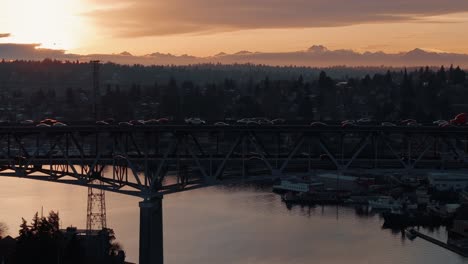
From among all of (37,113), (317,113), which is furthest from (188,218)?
(37,113)

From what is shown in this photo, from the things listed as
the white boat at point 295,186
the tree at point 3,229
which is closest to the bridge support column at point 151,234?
the tree at point 3,229

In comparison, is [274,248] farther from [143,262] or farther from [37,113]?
[37,113]

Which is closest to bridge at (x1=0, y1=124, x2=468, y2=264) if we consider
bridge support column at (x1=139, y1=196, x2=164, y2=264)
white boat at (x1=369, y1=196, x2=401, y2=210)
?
bridge support column at (x1=139, y1=196, x2=164, y2=264)

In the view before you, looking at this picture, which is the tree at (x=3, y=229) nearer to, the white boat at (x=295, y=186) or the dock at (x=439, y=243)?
the dock at (x=439, y=243)

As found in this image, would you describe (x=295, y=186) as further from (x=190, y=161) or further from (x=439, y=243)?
(x=190, y=161)

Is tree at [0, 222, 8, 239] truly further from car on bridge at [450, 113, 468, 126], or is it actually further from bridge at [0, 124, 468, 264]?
car on bridge at [450, 113, 468, 126]

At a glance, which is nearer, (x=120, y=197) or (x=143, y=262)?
(x=143, y=262)
